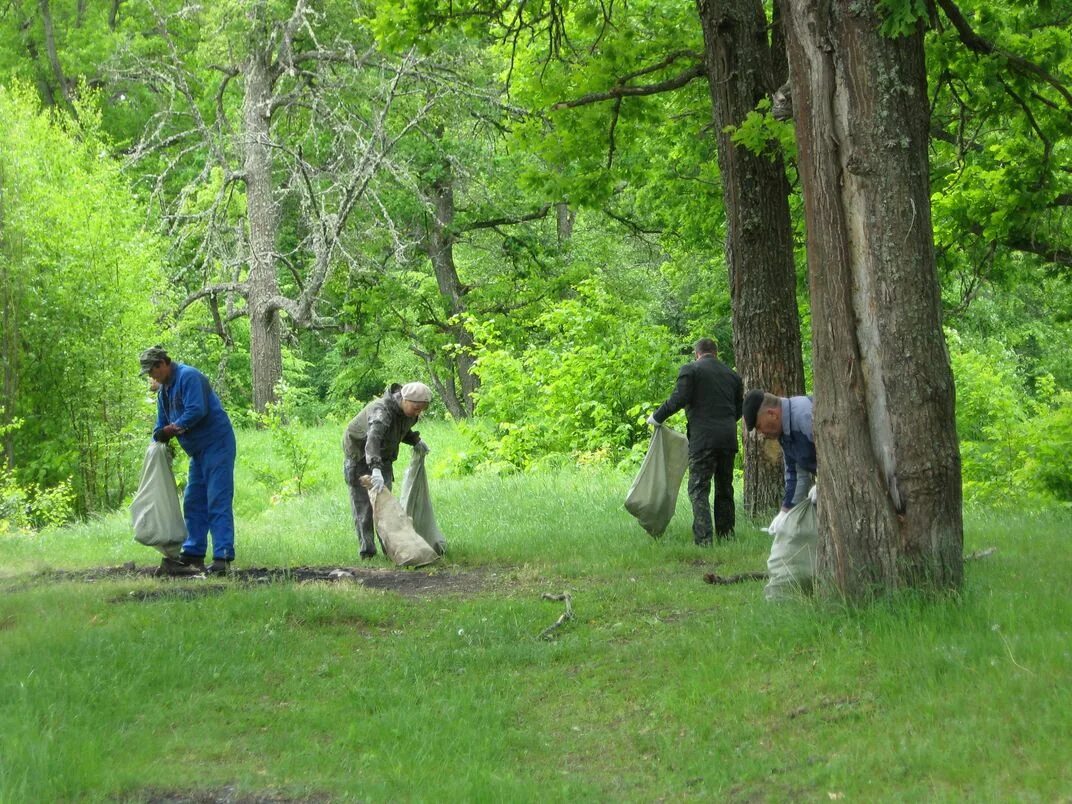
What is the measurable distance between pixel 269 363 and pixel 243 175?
12.6 ft

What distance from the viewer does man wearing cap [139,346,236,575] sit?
10594mm

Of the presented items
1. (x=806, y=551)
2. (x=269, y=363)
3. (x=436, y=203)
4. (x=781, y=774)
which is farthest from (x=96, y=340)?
(x=781, y=774)

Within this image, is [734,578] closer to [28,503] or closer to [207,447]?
[207,447]

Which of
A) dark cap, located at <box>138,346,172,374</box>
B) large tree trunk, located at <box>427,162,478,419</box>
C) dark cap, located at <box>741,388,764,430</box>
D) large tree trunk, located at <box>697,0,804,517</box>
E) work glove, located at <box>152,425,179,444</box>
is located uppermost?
large tree trunk, located at <box>427,162,478,419</box>

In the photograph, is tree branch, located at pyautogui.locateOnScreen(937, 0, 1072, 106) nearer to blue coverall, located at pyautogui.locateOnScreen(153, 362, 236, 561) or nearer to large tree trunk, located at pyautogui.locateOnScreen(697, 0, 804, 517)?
large tree trunk, located at pyautogui.locateOnScreen(697, 0, 804, 517)

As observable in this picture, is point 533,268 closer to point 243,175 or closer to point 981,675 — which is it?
point 243,175

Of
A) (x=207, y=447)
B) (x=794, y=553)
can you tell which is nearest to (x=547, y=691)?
(x=794, y=553)

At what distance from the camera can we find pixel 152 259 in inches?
896

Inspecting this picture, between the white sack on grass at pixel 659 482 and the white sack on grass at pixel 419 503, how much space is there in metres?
1.95

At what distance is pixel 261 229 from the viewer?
24938mm

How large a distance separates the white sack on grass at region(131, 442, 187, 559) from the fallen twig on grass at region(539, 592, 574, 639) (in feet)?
11.5

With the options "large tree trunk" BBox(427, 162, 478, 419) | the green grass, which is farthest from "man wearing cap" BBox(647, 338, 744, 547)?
"large tree trunk" BBox(427, 162, 478, 419)

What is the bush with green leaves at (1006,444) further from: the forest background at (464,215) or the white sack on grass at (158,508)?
the white sack on grass at (158,508)

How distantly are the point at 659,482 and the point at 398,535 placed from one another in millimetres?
2560
